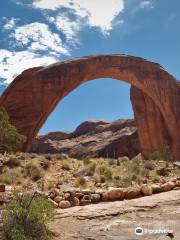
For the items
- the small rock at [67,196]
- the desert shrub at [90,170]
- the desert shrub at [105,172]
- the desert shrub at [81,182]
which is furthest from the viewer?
the desert shrub at [90,170]

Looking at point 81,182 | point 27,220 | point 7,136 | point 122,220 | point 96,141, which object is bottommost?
point 122,220

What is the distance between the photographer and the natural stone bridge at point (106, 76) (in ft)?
79.3

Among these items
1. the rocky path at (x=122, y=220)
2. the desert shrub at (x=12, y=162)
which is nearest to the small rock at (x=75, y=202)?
the rocky path at (x=122, y=220)

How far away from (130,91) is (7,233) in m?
26.4

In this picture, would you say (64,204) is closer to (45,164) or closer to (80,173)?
(80,173)

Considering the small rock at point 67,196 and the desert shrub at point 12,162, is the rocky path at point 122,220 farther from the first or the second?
the desert shrub at point 12,162

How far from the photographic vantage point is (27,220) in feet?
20.0

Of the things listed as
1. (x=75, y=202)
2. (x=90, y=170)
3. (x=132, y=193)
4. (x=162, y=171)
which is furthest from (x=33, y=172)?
(x=132, y=193)

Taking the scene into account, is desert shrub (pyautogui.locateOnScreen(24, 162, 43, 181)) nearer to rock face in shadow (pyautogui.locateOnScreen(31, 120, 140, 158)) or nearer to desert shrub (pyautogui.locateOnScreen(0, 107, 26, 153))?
desert shrub (pyautogui.locateOnScreen(0, 107, 26, 153))

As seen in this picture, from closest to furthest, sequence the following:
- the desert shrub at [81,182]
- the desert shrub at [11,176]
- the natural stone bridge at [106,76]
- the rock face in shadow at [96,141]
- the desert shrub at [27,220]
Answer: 1. the desert shrub at [27,220]
2. the desert shrub at [81,182]
3. the desert shrub at [11,176]
4. the natural stone bridge at [106,76]
5. the rock face in shadow at [96,141]

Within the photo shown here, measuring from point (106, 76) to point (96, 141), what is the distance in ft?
68.2

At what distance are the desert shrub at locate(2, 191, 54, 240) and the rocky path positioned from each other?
30cm

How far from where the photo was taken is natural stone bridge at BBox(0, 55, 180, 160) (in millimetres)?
24172

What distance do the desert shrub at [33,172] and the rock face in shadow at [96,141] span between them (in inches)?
976
